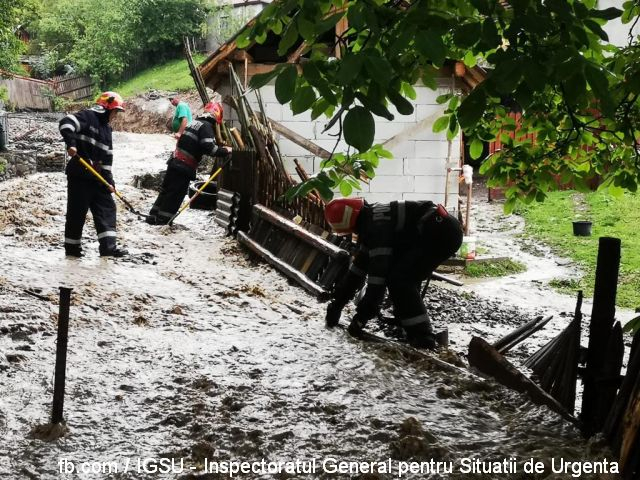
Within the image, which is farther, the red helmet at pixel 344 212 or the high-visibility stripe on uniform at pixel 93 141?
the high-visibility stripe on uniform at pixel 93 141

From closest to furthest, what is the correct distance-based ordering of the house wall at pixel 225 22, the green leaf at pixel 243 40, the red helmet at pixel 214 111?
1. the green leaf at pixel 243 40
2. the red helmet at pixel 214 111
3. the house wall at pixel 225 22

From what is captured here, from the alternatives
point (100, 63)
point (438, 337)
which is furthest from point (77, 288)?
point (100, 63)

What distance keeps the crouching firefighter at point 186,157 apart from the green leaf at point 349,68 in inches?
326

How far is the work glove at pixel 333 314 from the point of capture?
20.8ft

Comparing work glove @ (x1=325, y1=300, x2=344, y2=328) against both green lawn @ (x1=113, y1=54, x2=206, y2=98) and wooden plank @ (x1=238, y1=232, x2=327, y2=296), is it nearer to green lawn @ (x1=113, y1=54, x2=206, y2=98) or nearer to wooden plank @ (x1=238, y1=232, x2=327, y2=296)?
wooden plank @ (x1=238, y1=232, x2=327, y2=296)

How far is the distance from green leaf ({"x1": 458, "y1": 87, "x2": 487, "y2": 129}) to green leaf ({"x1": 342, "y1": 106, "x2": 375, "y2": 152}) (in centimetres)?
56

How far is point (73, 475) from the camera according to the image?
340cm

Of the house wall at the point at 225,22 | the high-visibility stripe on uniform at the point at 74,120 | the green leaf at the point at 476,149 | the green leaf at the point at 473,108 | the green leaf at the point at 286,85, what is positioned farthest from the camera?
the house wall at the point at 225,22

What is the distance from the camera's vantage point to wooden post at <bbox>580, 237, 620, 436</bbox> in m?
4.00

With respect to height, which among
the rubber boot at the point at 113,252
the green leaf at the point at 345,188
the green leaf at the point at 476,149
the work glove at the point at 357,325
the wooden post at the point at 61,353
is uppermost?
the green leaf at the point at 476,149

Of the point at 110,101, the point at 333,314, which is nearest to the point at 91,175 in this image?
the point at 110,101

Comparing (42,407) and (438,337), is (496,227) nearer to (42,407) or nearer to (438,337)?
(438,337)

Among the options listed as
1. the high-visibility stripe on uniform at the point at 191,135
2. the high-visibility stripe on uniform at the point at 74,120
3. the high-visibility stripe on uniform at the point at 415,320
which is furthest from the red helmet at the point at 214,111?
the high-visibility stripe on uniform at the point at 415,320

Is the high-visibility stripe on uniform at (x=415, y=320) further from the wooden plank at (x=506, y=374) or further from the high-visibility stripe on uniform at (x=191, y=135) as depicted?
the high-visibility stripe on uniform at (x=191, y=135)
